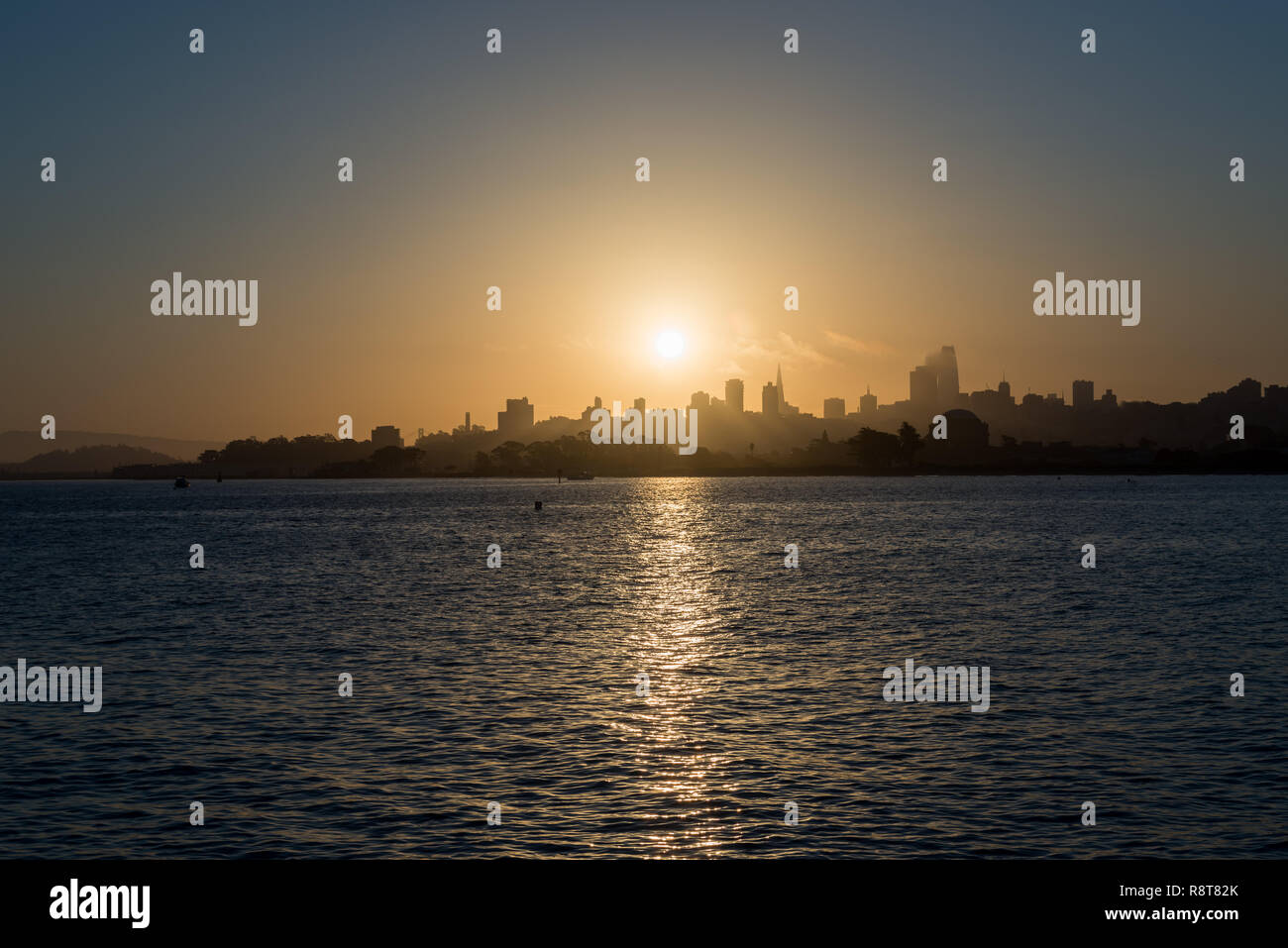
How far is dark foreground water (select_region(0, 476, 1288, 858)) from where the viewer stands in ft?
68.8

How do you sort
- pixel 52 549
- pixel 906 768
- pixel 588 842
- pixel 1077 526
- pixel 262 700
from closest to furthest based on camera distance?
1. pixel 588 842
2. pixel 906 768
3. pixel 262 700
4. pixel 52 549
5. pixel 1077 526

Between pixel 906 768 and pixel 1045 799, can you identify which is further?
pixel 906 768

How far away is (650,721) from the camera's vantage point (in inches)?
1209

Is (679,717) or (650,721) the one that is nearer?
(650,721)

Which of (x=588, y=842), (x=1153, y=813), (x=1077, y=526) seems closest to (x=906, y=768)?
(x=1153, y=813)

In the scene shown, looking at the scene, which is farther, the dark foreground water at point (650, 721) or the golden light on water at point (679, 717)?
the golden light on water at point (679, 717)

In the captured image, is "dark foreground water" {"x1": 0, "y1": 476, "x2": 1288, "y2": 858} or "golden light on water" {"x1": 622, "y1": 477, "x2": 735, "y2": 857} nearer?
"dark foreground water" {"x1": 0, "y1": 476, "x2": 1288, "y2": 858}

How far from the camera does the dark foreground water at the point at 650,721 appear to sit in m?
21.0

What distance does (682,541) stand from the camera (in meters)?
126

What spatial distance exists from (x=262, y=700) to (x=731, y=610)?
31053 mm
